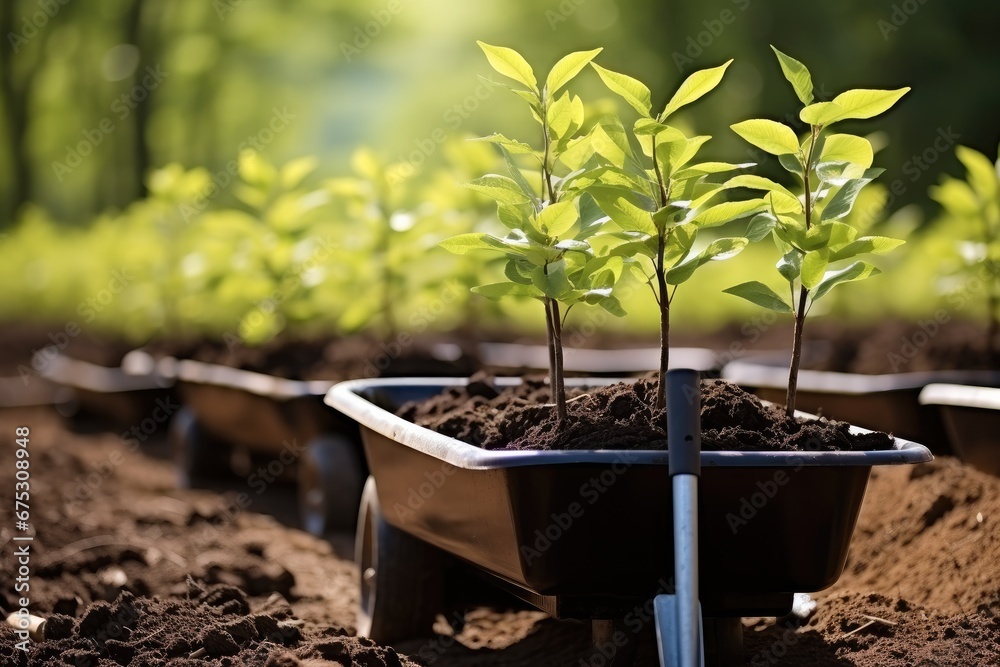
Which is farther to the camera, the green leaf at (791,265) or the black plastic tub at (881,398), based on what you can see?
the black plastic tub at (881,398)

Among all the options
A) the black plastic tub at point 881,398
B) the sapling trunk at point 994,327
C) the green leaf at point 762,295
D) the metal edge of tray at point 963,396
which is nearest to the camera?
the green leaf at point 762,295

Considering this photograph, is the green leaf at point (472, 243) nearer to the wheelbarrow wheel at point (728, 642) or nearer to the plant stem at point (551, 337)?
the plant stem at point (551, 337)

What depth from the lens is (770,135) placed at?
2.16 meters

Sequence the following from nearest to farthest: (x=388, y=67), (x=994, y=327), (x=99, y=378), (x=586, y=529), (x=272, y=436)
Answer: (x=586, y=529) < (x=994, y=327) < (x=272, y=436) < (x=99, y=378) < (x=388, y=67)

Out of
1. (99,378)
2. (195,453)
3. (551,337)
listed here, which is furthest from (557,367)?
(99,378)

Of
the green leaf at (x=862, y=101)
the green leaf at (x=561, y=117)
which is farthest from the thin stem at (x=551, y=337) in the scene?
the green leaf at (x=862, y=101)

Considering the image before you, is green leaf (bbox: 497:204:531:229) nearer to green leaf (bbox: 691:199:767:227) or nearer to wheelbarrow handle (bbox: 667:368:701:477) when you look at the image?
green leaf (bbox: 691:199:767:227)

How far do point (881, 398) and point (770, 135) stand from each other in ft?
6.05

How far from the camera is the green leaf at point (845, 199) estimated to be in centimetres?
212

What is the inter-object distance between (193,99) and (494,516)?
2315 cm

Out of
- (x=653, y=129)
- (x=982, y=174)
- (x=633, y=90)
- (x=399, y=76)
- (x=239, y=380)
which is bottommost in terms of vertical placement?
(x=239, y=380)

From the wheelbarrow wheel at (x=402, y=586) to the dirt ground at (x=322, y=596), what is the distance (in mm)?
57

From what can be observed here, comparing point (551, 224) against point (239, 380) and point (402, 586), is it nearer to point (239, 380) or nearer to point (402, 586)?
point (402, 586)

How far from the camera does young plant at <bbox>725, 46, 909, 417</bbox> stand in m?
2.07
